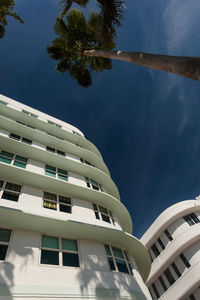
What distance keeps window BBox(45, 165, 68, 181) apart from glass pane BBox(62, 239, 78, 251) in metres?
4.91

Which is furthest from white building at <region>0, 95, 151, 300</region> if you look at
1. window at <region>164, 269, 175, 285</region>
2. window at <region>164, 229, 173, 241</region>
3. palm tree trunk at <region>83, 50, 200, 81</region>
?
window at <region>164, 229, 173, 241</region>

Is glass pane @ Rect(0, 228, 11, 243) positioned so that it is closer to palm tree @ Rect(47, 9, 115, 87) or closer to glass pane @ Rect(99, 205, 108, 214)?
glass pane @ Rect(99, 205, 108, 214)

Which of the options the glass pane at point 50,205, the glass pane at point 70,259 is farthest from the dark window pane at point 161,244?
the glass pane at point 50,205

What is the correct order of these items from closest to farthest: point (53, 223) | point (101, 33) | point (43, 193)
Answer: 1. point (101, 33)
2. point (53, 223)
3. point (43, 193)

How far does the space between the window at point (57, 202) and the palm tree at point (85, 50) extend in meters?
8.16

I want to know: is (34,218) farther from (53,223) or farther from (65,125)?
(65,125)

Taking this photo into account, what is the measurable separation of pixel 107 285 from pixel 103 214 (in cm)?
464

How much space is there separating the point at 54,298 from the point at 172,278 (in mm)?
17074

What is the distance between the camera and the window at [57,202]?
9.43 meters

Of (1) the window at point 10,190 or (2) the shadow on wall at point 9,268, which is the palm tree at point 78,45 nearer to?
(1) the window at point 10,190

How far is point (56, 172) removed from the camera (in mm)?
12172

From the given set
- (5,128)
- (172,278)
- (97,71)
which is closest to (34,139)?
(5,128)

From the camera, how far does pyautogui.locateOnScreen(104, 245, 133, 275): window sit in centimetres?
807

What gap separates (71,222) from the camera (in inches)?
307
